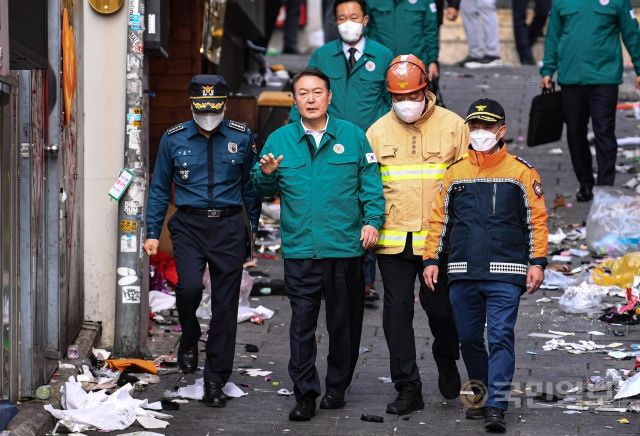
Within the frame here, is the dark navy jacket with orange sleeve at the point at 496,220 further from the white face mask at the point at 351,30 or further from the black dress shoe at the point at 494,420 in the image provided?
the white face mask at the point at 351,30

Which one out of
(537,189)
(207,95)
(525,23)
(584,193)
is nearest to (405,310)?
(537,189)

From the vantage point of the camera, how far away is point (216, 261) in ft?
27.5

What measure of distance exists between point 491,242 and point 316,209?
3.19ft

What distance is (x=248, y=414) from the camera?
8.03 metres

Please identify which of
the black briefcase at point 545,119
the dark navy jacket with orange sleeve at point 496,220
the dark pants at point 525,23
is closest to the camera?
the dark navy jacket with orange sleeve at point 496,220

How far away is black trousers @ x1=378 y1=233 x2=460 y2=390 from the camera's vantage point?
8070mm

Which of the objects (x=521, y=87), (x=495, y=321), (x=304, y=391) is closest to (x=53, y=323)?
(x=304, y=391)

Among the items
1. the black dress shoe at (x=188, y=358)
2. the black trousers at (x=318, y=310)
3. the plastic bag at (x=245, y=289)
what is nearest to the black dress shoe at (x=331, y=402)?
the black trousers at (x=318, y=310)

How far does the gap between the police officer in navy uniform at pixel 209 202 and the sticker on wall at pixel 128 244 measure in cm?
74

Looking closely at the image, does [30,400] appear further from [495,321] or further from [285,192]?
[495,321]

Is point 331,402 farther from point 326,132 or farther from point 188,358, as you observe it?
point 326,132

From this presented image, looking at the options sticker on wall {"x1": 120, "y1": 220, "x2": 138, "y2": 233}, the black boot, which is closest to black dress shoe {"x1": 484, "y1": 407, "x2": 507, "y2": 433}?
the black boot

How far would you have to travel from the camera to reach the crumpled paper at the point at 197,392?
839 centimetres

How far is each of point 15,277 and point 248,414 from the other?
1462 millimetres
